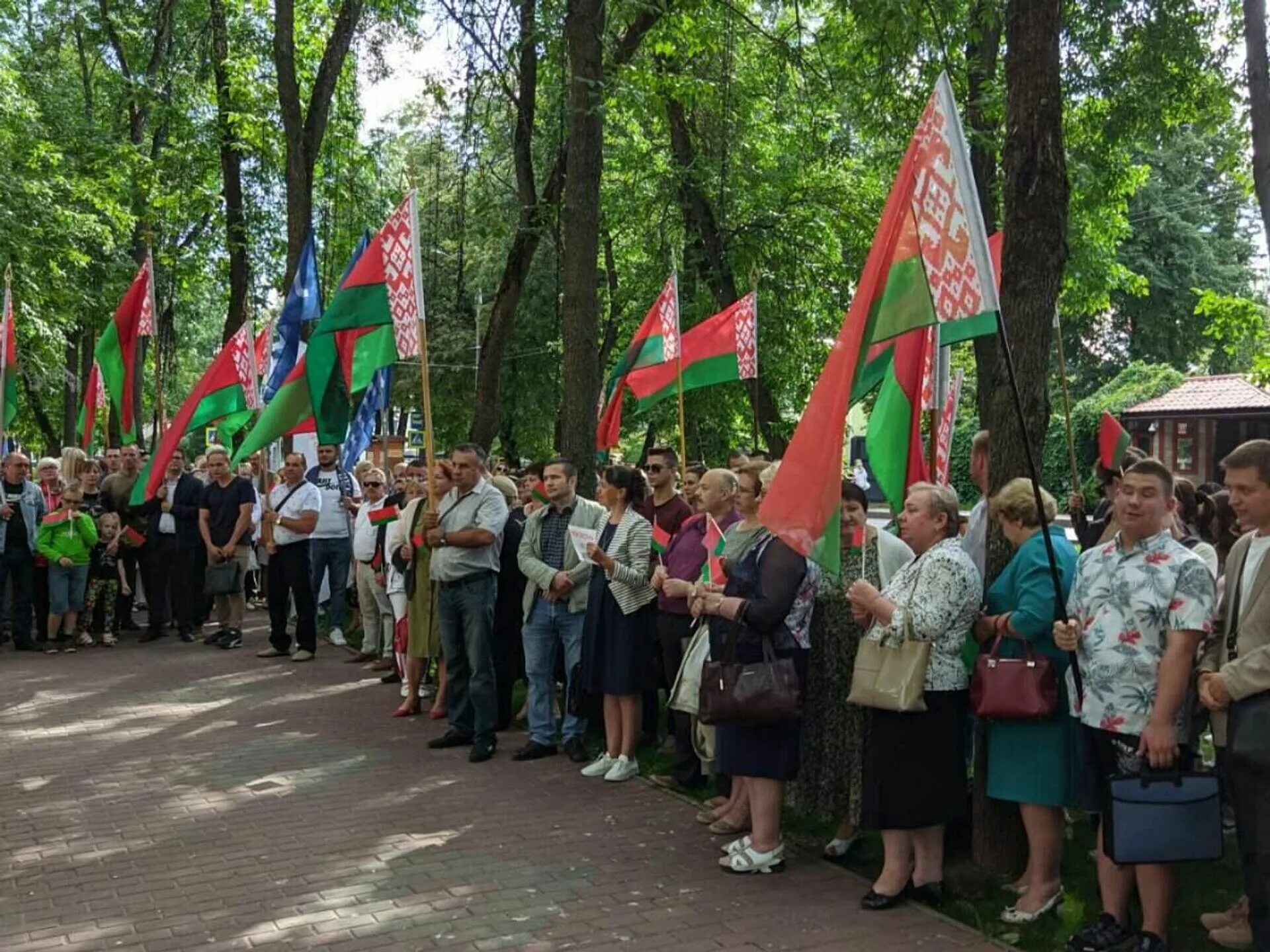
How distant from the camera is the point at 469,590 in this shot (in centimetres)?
919

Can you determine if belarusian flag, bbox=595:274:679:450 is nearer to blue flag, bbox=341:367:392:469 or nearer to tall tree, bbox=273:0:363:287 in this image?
blue flag, bbox=341:367:392:469

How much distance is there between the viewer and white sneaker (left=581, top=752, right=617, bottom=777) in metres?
8.38

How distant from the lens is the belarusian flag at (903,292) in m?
5.33

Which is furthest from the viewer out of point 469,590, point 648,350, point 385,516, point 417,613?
point 648,350

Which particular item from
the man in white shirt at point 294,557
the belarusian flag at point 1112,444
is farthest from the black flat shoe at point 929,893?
the man in white shirt at point 294,557

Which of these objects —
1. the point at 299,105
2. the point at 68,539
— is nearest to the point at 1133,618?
the point at 68,539

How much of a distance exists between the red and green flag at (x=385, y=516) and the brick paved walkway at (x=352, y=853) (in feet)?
5.51

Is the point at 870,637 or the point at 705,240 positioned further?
the point at 705,240

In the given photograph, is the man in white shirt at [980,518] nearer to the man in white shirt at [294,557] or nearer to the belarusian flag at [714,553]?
the belarusian flag at [714,553]

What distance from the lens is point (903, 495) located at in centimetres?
655

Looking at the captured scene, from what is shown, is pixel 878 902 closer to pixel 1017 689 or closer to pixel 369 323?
pixel 1017 689

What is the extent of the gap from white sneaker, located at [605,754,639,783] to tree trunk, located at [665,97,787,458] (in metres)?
11.6

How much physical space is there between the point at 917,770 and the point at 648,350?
6930mm

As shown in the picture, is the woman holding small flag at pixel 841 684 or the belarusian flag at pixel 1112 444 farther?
the belarusian flag at pixel 1112 444
